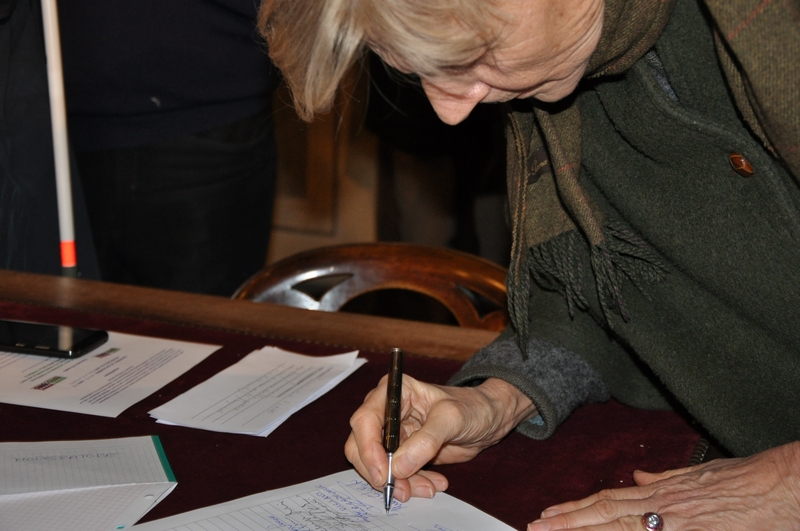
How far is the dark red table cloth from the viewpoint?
2.96ft

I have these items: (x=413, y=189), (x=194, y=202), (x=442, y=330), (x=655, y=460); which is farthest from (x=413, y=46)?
(x=413, y=189)

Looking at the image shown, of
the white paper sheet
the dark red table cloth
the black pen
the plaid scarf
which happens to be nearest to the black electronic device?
the white paper sheet

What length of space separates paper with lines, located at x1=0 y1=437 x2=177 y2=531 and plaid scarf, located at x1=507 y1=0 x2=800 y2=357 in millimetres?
508

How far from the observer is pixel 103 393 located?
112cm

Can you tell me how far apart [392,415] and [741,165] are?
477 mm

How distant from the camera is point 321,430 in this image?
1.04m

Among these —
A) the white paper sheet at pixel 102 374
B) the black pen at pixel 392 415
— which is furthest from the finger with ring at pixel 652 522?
the white paper sheet at pixel 102 374

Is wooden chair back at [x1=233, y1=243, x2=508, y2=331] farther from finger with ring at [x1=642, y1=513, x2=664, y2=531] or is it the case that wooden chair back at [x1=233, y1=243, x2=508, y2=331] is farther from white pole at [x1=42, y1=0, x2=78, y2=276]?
finger with ring at [x1=642, y1=513, x2=664, y2=531]

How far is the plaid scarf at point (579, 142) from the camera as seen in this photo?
768 millimetres

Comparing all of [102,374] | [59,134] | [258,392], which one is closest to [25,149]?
[59,134]

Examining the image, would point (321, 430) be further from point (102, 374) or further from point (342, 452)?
point (102, 374)

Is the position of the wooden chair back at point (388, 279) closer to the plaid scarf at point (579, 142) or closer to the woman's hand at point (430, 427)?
the plaid scarf at point (579, 142)

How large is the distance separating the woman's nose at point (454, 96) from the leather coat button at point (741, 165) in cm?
28

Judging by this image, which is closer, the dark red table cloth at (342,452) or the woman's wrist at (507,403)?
the dark red table cloth at (342,452)
